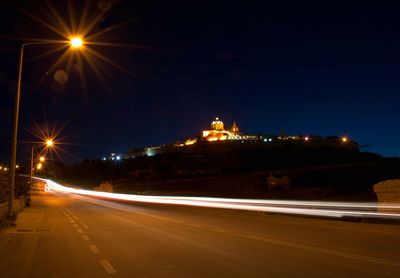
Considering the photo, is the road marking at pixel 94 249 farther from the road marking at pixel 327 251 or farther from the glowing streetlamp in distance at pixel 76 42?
the glowing streetlamp in distance at pixel 76 42

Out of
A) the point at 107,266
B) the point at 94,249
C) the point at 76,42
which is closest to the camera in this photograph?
the point at 107,266

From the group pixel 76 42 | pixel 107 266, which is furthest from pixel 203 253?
pixel 76 42

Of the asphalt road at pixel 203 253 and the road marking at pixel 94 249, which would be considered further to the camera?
the road marking at pixel 94 249

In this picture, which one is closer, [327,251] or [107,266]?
[107,266]

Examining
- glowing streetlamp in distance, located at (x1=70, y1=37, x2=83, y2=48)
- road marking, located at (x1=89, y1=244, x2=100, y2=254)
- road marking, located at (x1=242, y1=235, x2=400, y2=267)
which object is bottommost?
road marking, located at (x1=242, y1=235, x2=400, y2=267)

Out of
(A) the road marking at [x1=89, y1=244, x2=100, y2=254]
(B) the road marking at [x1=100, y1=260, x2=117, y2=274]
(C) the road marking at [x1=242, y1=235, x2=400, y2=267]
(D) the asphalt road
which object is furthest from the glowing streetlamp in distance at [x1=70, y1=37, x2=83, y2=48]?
(B) the road marking at [x1=100, y1=260, x2=117, y2=274]

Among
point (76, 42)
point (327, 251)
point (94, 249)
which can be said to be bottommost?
point (327, 251)

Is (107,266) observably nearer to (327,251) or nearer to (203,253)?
(203,253)

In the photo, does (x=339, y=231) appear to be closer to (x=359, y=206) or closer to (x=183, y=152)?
(x=359, y=206)

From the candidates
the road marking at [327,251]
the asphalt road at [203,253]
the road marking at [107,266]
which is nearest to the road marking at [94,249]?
the asphalt road at [203,253]

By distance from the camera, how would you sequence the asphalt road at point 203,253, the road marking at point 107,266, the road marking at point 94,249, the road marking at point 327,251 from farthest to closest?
the road marking at point 94,249, the road marking at point 327,251, the road marking at point 107,266, the asphalt road at point 203,253

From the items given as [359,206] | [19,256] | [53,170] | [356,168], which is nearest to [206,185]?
[356,168]

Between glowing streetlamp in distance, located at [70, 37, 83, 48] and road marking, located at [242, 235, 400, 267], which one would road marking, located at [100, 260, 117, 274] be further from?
glowing streetlamp in distance, located at [70, 37, 83, 48]

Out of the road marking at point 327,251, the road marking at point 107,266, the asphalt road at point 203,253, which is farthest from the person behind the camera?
the road marking at point 327,251
